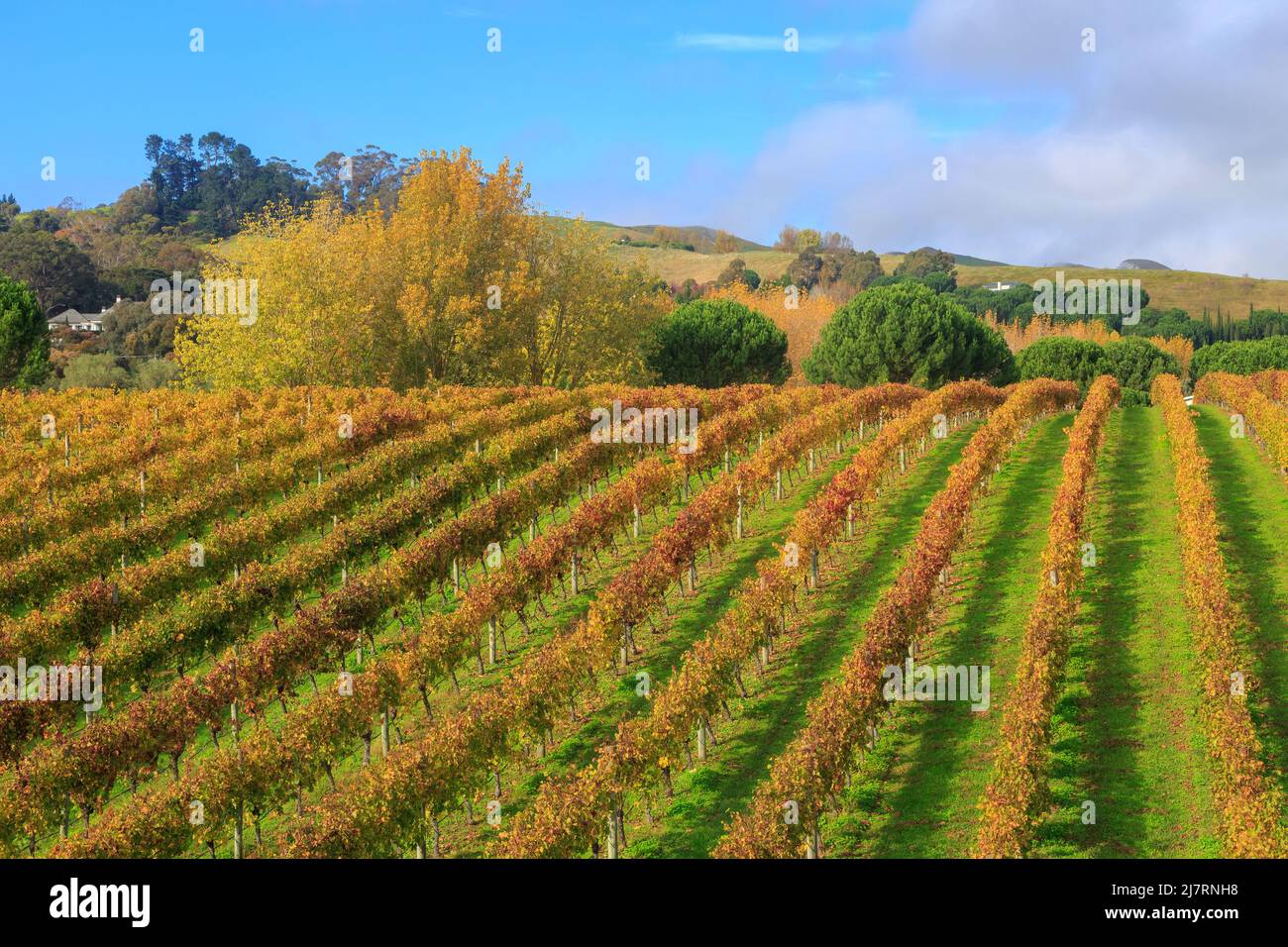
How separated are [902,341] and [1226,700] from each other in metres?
64.0

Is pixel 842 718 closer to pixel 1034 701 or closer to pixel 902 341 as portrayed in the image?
pixel 1034 701

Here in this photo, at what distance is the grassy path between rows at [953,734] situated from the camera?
21.1m

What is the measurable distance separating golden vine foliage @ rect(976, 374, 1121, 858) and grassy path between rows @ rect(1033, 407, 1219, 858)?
796 mm

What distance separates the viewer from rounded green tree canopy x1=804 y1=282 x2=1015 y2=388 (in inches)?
3342

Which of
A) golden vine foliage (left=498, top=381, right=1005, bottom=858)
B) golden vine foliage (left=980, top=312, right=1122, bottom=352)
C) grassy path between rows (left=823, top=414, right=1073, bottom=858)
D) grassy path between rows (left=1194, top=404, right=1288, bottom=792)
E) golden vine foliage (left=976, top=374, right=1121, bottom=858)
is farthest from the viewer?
golden vine foliage (left=980, top=312, right=1122, bottom=352)

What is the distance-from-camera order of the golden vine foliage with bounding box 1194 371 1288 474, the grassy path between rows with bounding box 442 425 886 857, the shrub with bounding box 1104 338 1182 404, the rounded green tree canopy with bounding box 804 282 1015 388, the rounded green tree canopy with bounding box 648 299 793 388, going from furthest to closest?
the shrub with bounding box 1104 338 1182 404
the rounded green tree canopy with bounding box 648 299 793 388
the rounded green tree canopy with bounding box 804 282 1015 388
the golden vine foliage with bounding box 1194 371 1288 474
the grassy path between rows with bounding box 442 425 886 857

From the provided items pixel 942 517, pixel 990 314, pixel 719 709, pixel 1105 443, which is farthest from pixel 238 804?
pixel 990 314

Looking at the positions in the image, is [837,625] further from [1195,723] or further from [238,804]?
[238,804]

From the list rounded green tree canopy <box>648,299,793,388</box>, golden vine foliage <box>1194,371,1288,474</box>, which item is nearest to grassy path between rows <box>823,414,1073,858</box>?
golden vine foliage <box>1194,371,1288,474</box>

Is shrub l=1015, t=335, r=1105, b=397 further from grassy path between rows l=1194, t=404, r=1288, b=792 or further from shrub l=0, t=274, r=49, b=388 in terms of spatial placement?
shrub l=0, t=274, r=49, b=388

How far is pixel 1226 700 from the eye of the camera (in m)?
23.0

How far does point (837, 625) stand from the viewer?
101 feet

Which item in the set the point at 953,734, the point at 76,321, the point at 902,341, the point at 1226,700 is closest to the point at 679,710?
the point at 953,734

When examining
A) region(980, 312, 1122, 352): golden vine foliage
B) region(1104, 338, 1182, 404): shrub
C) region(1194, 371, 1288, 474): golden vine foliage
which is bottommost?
region(1194, 371, 1288, 474): golden vine foliage
